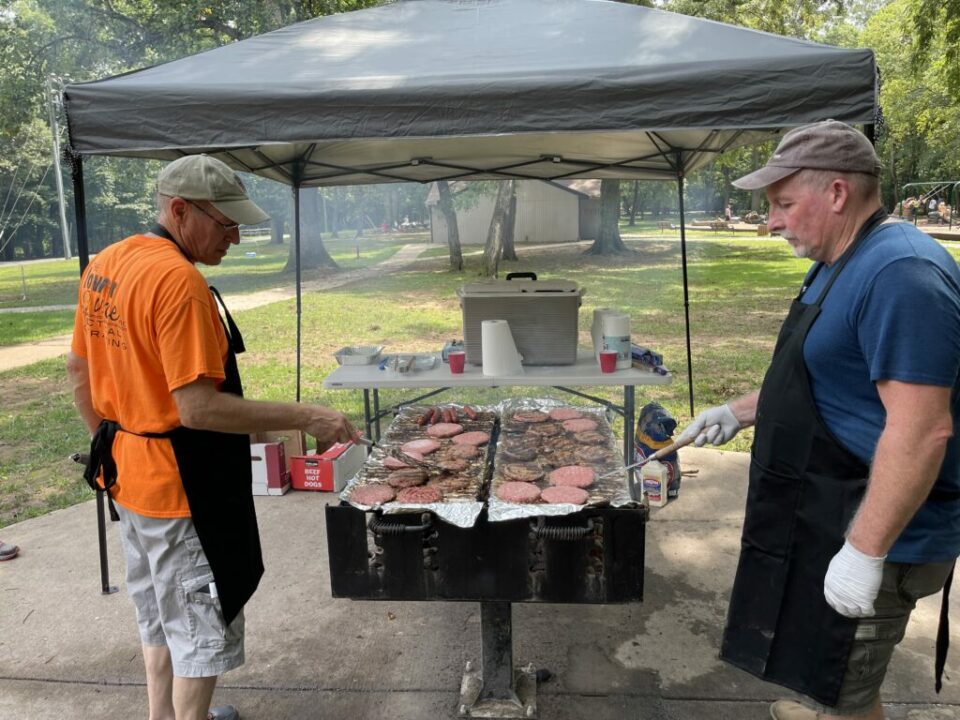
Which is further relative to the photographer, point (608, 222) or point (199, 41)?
point (608, 222)

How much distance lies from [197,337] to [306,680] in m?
1.62

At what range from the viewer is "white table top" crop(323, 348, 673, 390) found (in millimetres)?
3729

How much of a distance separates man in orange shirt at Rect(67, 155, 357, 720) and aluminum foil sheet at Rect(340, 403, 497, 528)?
388 mm

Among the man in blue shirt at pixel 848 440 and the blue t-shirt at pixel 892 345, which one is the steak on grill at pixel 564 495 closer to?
the man in blue shirt at pixel 848 440

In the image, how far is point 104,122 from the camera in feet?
9.49

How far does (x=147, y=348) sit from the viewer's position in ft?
5.94

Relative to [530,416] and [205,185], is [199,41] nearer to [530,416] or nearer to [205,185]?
[530,416]

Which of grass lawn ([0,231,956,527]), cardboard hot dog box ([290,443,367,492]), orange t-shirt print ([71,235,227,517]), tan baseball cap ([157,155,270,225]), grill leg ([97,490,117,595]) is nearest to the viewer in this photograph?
orange t-shirt print ([71,235,227,517])

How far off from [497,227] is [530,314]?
13592 millimetres

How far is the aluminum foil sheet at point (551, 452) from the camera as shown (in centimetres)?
217

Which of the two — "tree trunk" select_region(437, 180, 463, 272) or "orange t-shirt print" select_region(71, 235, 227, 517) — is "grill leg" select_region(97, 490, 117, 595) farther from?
"tree trunk" select_region(437, 180, 463, 272)

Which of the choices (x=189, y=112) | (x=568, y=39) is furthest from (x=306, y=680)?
(x=568, y=39)

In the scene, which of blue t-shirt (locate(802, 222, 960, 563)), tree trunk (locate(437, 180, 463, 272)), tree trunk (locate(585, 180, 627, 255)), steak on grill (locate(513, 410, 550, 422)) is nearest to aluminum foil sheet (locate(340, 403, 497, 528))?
steak on grill (locate(513, 410, 550, 422))

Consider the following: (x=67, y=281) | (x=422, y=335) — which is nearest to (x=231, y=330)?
(x=422, y=335)
